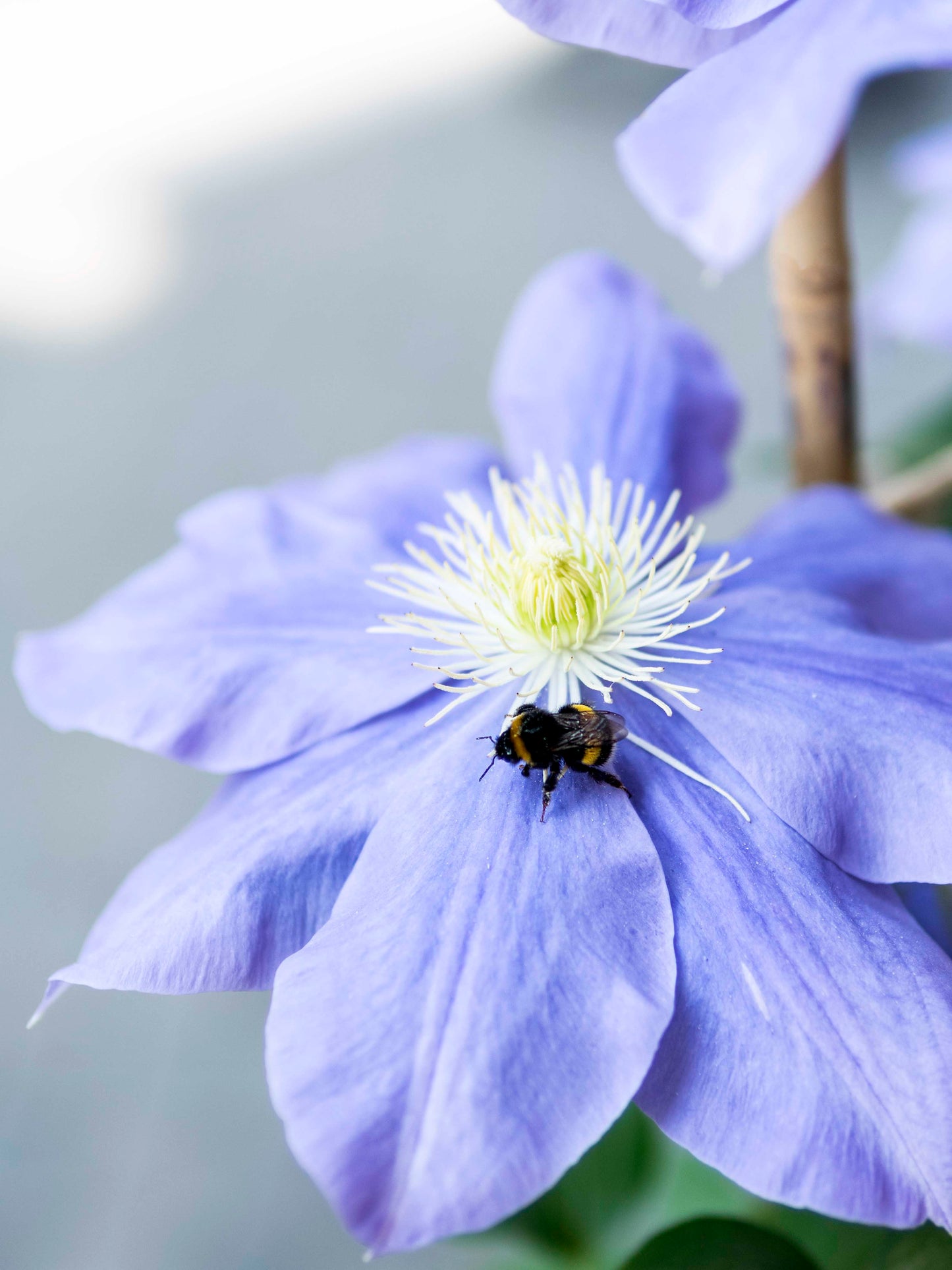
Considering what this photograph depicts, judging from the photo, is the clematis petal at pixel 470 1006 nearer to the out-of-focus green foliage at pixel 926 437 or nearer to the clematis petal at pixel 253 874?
the clematis petal at pixel 253 874

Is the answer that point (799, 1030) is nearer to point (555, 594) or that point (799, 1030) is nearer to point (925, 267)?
point (555, 594)

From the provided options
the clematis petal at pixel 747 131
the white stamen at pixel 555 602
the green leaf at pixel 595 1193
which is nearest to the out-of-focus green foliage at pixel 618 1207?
the green leaf at pixel 595 1193

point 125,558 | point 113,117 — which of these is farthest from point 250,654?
point 113,117

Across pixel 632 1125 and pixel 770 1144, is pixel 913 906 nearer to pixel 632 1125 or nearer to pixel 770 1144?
pixel 770 1144

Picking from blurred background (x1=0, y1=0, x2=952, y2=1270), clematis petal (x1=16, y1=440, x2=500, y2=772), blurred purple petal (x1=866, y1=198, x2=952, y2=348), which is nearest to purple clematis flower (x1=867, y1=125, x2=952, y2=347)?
blurred purple petal (x1=866, y1=198, x2=952, y2=348)

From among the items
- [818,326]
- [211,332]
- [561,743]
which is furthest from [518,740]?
[211,332]

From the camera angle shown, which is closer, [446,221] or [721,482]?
[721,482]
